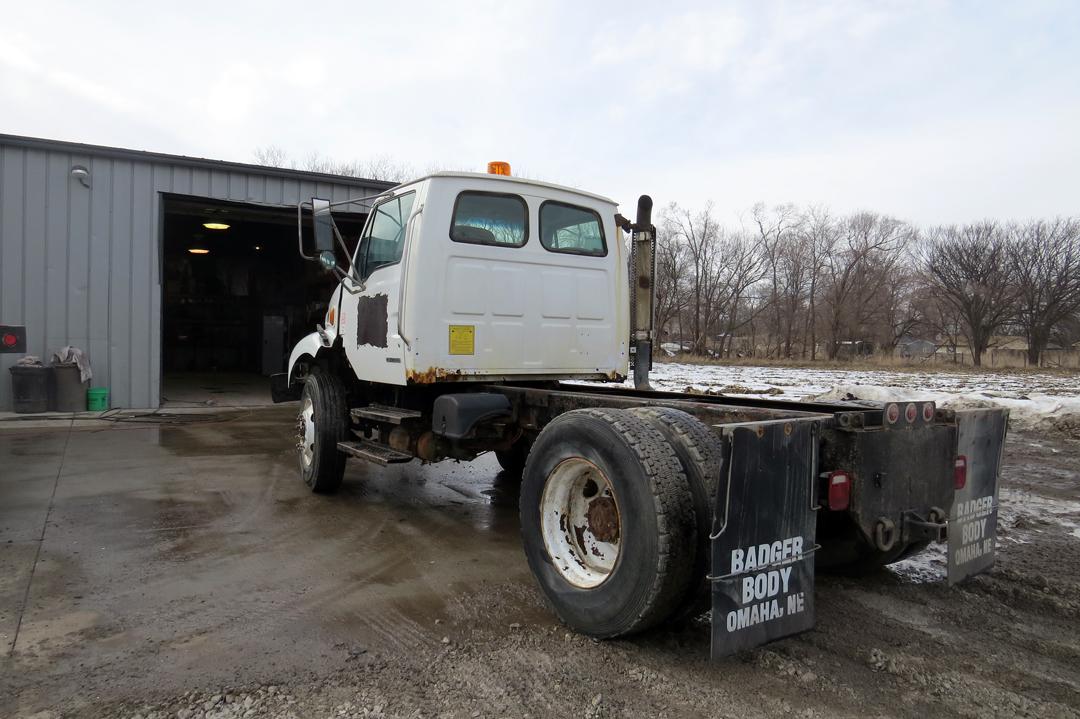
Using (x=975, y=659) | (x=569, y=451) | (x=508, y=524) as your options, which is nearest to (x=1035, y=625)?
(x=975, y=659)

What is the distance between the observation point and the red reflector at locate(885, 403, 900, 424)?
3.04 m

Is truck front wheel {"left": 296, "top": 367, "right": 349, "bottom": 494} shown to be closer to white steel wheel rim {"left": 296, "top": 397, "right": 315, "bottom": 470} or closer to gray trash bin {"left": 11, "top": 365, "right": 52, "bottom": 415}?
white steel wheel rim {"left": 296, "top": 397, "right": 315, "bottom": 470}

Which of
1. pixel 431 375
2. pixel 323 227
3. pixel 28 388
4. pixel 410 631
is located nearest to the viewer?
pixel 410 631

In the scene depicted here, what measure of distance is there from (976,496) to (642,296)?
10.0ft

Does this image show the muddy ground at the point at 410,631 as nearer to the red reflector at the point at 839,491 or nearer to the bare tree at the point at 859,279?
the red reflector at the point at 839,491

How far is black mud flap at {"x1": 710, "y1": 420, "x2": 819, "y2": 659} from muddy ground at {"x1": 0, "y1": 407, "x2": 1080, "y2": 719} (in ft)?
0.92

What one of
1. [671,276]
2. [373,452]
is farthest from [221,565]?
[671,276]

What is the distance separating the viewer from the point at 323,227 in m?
5.68

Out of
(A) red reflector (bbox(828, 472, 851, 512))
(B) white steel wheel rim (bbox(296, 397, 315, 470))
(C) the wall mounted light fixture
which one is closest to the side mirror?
(B) white steel wheel rim (bbox(296, 397, 315, 470))

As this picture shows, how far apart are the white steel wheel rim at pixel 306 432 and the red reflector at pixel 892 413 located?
15.3 feet

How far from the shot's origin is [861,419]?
301cm

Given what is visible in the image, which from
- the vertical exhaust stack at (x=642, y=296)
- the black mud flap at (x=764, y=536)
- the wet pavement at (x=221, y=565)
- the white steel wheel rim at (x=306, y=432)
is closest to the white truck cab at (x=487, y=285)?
the vertical exhaust stack at (x=642, y=296)

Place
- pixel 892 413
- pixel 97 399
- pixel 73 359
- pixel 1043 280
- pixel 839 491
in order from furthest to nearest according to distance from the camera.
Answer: pixel 1043 280
pixel 97 399
pixel 73 359
pixel 892 413
pixel 839 491

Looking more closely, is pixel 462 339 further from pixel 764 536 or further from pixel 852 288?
pixel 852 288
